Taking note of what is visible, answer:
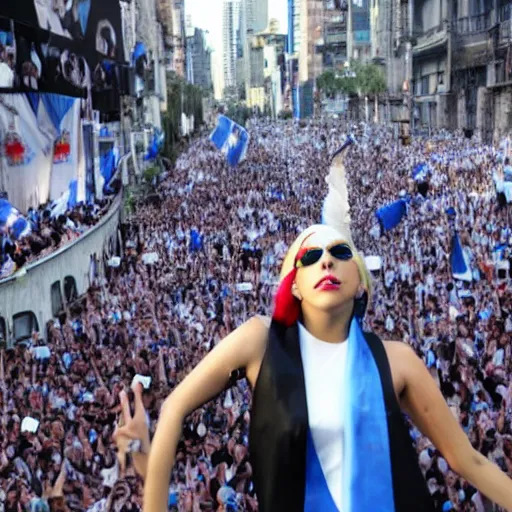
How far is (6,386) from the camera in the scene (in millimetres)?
8891

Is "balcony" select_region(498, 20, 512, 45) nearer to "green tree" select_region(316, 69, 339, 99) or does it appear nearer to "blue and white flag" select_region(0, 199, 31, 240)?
"green tree" select_region(316, 69, 339, 99)

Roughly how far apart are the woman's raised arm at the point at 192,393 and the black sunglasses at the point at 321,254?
254mm

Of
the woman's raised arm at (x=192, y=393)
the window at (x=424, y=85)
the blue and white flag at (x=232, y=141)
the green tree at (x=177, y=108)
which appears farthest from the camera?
the green tree at (x=177, y=108)

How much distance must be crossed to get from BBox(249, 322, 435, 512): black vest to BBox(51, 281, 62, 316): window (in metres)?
10.2

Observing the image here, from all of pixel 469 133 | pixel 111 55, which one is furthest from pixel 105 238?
pixel 469 133

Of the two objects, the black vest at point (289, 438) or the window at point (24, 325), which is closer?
the black vest at point (289, 438)

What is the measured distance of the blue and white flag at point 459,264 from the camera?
11195 millimetres

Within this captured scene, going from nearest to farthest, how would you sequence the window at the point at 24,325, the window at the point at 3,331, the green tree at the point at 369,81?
the window at the point at 3,331 < the window at the point at 24,325 < the green tree at the point at 369,81

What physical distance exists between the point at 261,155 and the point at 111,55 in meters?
5.94

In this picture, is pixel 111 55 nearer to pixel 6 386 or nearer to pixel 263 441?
pixel 6 386

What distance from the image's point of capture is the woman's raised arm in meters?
2.79

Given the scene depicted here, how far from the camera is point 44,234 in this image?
14.5 meters

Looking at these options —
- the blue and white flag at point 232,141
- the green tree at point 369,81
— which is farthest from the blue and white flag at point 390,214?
the green tree at point 369,81

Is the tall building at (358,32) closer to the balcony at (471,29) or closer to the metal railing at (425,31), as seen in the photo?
the balcony at (471,29)
